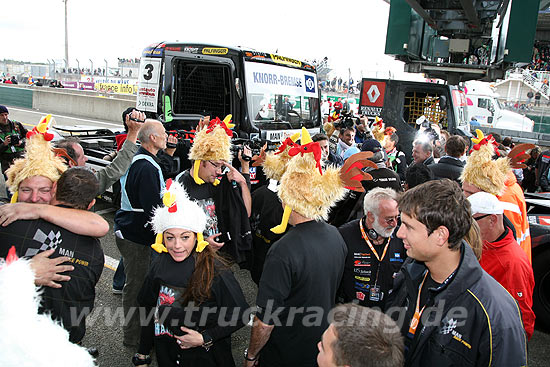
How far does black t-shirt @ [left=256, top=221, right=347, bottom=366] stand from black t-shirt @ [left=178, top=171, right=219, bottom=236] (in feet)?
5.22

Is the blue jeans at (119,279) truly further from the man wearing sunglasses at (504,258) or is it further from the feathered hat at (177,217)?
the man wearing sunglasses at (504,258)

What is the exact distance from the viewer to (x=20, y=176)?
3008mm

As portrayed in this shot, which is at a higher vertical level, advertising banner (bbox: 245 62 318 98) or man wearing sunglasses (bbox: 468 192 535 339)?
advertising banner (bbox: 245 62 318 98)

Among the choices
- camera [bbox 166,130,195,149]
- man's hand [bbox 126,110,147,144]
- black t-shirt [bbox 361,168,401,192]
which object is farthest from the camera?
camera [bbox 166,130,195,149]

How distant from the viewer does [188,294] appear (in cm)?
264

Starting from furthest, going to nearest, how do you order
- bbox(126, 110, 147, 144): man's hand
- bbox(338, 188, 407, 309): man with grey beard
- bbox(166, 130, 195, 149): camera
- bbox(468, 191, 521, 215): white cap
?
bbox(166, 130, 195, 149): camera
bbox(126, 110, 147, 144): man's hand
bbox(338, 188, 407, 309): man with grey beard
bbox(468, 191, 521, 215): white cap

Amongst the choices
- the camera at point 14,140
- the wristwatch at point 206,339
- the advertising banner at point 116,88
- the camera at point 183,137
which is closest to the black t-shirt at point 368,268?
the wristwatch at point 206,339

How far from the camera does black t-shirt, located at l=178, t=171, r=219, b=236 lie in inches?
155

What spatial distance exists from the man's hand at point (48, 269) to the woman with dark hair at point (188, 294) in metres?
0.54

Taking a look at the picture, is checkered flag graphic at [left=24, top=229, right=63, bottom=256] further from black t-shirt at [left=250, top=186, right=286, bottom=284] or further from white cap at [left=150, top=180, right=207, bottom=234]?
black t-shirt at [left=250, top=186, right=286, bottom=284]

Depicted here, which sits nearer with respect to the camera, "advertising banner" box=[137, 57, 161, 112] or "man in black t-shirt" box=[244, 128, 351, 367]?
"man in black t-shirt" box=[244, 128, 351, 367]

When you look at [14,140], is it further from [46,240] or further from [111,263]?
[46,240]

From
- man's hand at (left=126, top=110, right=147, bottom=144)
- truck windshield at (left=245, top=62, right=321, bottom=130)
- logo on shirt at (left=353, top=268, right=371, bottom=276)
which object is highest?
truck windshield at (left=245, top=62, right=321, bottom=130)

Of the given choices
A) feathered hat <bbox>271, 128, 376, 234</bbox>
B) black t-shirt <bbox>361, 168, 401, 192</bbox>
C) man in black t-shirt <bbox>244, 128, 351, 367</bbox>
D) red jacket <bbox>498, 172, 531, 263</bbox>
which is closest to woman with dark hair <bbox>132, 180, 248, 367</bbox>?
man in black t-shirt <bbox>244, 128, 351, 367</bbox>
